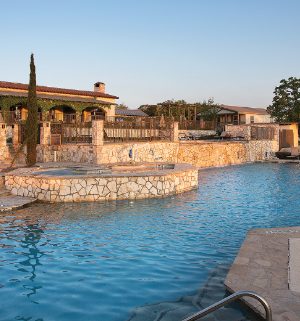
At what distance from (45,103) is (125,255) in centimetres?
3033

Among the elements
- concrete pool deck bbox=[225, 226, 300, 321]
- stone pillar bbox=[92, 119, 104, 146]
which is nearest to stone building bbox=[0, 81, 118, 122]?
stone pillar bbox=[92, 119, 104, 146]

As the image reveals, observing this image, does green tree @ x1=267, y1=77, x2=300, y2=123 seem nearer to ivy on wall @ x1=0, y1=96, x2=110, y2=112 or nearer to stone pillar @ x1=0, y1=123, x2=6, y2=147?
ivy on wall @ x1=0, y1=96, x2=110, y2=112

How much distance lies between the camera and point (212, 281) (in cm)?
712

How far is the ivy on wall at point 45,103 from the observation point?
34.2 meters

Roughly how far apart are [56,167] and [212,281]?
14446 mm

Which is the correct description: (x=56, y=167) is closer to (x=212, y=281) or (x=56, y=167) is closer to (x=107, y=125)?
(x=107, y=125)

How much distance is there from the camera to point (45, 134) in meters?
24.8

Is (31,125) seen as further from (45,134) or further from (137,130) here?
(137,130)

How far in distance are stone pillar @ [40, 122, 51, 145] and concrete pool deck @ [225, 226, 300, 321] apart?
18.1 m

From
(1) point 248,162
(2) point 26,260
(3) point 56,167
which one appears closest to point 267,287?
(2) point 26,260

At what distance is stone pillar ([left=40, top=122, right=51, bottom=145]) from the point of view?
2466 cm

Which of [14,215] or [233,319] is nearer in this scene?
[233,319]

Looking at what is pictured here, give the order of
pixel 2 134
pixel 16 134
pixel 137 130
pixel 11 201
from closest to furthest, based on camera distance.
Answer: pixel 11 201
pixel 2 134
pixel 16 134
pixel 137 130

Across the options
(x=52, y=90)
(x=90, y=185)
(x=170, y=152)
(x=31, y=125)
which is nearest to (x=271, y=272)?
(x=90, y=185)
